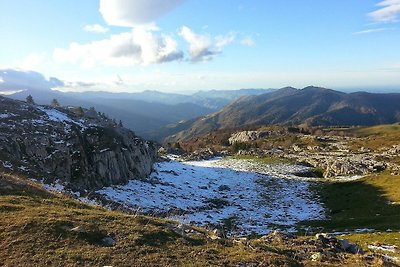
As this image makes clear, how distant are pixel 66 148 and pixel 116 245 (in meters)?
35.0

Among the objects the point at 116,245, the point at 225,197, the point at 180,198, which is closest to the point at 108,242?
the point at 116,245

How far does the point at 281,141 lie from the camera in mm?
170125

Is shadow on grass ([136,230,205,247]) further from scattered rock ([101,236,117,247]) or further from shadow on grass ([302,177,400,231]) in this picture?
shadow on grass ([302,177,400,231])

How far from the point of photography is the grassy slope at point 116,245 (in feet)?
50.5

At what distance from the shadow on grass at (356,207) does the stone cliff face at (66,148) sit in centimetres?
2744

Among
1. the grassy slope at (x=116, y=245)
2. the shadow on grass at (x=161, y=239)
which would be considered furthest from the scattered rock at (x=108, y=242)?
the shadow on grass at (x=161, y=239)

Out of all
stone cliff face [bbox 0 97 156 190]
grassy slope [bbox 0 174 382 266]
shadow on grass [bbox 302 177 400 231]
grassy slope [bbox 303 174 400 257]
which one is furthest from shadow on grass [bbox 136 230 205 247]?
stone cliff face [bbox 0 97 156 190]

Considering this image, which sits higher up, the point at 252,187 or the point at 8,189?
the point at 8,189

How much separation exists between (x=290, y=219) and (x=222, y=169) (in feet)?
116

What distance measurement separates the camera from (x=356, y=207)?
51.8m

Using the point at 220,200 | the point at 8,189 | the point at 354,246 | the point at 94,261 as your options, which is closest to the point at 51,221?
the point at 94,261

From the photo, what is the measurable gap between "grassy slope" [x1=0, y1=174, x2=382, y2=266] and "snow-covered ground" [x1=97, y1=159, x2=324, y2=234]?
695 inches

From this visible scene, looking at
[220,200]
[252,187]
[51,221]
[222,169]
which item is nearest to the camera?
[51,221]

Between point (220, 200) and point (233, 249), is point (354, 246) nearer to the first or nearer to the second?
point (233, 249)
